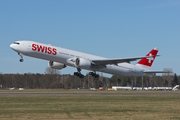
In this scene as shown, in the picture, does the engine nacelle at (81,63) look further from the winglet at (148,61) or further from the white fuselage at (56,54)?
the winglet at (148,61)

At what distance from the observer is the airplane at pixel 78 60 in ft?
177

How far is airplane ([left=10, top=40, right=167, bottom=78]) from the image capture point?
53938mm

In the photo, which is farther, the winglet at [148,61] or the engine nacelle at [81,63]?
the winglet at [148,61]

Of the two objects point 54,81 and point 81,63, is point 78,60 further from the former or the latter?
point 54,81

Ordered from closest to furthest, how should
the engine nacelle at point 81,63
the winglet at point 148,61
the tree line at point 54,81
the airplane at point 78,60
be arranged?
the airplane at point 78,60
the engine nacelle at point 81,63
the winglet at point 148,61
the tree line at point 54,81

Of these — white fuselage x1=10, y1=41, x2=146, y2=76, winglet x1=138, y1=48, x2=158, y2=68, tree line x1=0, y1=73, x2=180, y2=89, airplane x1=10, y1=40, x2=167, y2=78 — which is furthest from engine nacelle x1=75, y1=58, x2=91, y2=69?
tree line x1=0, y1=73, x2=180, y2=89

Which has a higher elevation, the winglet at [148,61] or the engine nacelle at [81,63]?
the winglet at [148,61]

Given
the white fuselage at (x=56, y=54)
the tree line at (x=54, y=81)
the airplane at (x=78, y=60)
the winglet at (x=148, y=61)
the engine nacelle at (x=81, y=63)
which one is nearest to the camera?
the white fuselage at (x=56, y=54)

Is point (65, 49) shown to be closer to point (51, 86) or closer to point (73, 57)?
point (73, 57)

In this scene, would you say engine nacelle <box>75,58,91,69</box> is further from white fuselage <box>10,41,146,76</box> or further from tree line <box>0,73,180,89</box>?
tree line <box>0,73,180,89</box>

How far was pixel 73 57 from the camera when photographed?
58156 millimetres

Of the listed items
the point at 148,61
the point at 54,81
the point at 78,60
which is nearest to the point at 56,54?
the point at 78,60

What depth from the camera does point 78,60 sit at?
5806 cm

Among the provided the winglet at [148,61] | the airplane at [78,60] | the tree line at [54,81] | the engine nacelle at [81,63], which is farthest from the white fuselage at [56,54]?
the tree line at [54,81]
